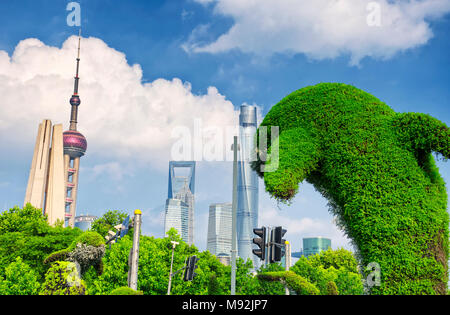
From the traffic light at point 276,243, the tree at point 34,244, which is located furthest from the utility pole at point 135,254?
the tree at point 34,244

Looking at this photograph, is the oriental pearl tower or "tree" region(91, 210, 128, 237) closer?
"tree" region(91, 210, 128, 237)

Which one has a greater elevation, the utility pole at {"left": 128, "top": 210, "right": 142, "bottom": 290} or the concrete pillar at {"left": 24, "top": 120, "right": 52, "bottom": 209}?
the concrete pillar at {"left": 24, "top": 120, "right": 52, "bottom": 209}

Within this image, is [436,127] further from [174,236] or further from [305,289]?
[174,236]

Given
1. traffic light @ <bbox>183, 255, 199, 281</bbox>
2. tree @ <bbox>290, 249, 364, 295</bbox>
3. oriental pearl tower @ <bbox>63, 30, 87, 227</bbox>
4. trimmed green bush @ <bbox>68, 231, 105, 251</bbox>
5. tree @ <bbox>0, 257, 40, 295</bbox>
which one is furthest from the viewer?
oriental pearl tower @ <bbox>63, 30, 87, 227</bbox>

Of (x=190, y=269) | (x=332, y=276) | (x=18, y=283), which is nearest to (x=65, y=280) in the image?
(x=190, y=269)

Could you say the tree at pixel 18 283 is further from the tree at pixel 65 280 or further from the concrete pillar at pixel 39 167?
the concrete pillar at pixel 39 167

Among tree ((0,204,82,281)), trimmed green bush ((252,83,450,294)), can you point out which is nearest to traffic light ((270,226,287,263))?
trimmed green bush ((252,83,450,294))

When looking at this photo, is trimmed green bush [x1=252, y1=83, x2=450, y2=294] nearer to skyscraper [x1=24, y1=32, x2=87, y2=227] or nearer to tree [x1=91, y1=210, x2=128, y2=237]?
tree [x1=91, y1=210, x2=128, y2=237]
